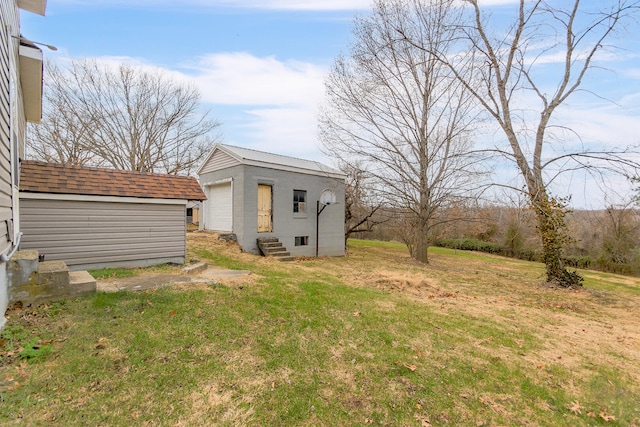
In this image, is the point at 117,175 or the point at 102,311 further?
the point at 117,175

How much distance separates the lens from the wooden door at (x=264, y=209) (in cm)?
1230

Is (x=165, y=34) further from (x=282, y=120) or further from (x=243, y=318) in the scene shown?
(x=243, y=318)

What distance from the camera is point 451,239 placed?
28.5m

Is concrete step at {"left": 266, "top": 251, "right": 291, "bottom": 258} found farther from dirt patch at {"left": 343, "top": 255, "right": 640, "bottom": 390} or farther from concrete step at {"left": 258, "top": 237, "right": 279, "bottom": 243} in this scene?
dirt patch at {"left": 343, "top": 255, "right": 640, "bottom": 390}

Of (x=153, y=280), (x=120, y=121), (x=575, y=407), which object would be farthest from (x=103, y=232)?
(x=120, y=121)

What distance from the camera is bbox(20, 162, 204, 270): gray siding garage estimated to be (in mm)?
6301

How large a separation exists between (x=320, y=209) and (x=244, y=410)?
459 inches

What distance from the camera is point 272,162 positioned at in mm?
12398

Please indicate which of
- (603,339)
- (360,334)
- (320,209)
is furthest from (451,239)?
(360,334)

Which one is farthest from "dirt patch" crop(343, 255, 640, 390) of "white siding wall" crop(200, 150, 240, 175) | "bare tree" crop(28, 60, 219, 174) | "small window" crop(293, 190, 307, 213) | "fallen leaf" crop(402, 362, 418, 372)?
"bare tree" crop(28, 60, 219, 174)

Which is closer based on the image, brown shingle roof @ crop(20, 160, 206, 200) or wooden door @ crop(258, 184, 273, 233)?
brown shingle roof @ crop(20, 160, 206, 200)

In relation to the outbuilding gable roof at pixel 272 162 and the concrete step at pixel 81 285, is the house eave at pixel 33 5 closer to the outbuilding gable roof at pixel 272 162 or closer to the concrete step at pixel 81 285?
the concrete step at pixel 81 285

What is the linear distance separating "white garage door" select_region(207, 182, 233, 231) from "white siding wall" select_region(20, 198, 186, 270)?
412cm

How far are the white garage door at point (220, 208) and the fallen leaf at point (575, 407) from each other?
10964mm
